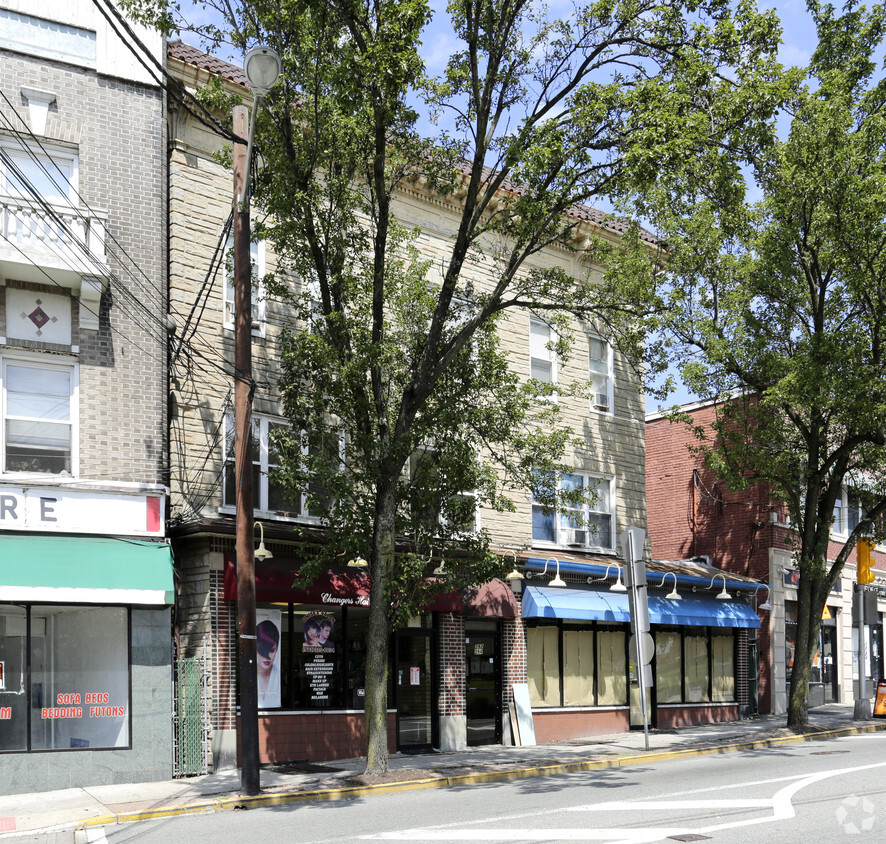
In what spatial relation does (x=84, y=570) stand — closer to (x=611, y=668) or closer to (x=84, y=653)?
(x=84, y=653)

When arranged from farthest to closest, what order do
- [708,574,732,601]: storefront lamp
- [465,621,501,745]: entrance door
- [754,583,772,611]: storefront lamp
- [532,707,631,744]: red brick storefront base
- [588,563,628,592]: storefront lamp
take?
1. [754,583,772,611]: storefront lamp
2. [708,574,732,601]: storefront lamp
3. [588,563,628,592]: storefront lamp
4. [532,707,631,744]: red brick storefront base
5. [465,621,501,745]: entrance door

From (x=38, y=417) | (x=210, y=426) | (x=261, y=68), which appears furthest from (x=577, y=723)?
(x=261, y=68)

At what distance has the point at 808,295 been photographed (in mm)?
22406

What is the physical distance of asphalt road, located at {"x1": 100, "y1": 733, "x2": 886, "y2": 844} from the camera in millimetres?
9875

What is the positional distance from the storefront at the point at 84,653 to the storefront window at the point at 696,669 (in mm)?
14514

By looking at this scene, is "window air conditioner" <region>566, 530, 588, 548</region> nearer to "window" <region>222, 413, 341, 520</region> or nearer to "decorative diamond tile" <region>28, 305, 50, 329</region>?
"window" <region>222, 413, 341, 520</region>

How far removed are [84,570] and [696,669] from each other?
1661 cm

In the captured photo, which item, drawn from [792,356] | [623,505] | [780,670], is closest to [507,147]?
[792,356]

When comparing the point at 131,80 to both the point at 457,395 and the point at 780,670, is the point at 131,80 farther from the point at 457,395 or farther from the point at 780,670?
the point at 780,670

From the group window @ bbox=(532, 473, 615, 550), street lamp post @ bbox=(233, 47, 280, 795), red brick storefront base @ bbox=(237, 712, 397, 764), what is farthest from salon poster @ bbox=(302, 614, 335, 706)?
window @ bbox=(532, 473, 615, 550)

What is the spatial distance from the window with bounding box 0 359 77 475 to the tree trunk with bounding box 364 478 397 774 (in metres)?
4.80

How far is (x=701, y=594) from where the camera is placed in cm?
2578

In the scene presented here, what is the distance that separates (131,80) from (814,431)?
15.5m

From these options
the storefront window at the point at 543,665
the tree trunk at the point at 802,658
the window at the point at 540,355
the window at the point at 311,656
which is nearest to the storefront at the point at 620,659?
the storefront window at the point at 543,665
